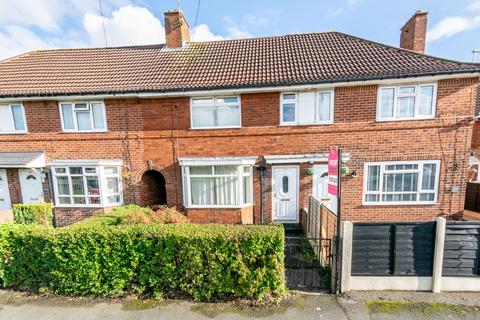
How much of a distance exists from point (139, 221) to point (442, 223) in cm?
636

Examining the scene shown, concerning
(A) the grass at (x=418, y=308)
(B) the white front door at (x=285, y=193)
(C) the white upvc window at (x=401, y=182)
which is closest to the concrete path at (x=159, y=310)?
(A) the grass at (x=418, y=308)

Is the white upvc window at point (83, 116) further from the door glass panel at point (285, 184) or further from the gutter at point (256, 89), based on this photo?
the door glass panel at point (285, 184)

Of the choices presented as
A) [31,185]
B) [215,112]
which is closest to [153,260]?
[215,112]

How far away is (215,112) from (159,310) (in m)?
6.06

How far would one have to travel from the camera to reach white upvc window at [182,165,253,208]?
299 inches

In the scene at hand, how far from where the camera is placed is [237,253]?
366 centimetres

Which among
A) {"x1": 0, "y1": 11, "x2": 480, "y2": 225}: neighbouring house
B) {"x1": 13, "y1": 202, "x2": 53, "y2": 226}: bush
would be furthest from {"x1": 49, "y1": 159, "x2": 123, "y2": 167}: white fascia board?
{"x1": 13, "y1": 202, "x2": 53, "y2": 226}: bush

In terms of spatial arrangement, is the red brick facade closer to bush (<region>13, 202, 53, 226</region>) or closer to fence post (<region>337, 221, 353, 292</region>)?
bush (<region>13, 202, 53, 226</region>)

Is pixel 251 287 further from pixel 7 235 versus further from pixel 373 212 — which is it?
pixel 373 212

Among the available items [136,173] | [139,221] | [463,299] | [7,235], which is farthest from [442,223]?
[136,173]

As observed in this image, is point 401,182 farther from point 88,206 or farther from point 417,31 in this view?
point 88,206

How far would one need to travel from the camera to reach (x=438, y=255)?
3.78 meters

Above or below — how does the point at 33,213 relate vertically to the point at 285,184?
below

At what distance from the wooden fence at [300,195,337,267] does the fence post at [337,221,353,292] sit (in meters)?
0.29
